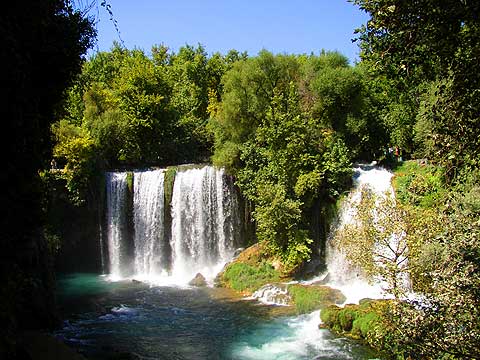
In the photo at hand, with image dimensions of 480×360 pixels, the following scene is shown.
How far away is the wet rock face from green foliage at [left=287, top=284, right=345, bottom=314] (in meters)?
5.64

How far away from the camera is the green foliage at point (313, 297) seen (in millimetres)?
17656

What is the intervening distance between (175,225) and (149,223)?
5.39 ft

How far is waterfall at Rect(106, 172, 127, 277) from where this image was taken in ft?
88.2

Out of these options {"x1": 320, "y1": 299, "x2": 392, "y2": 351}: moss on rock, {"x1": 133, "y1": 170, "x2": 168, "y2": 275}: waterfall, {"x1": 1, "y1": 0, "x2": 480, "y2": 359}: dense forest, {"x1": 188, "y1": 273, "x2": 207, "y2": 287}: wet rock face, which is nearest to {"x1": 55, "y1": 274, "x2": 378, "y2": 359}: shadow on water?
{"x1": 320, "y1": 299, "x2": 392, "y2": 351}: moss on rock

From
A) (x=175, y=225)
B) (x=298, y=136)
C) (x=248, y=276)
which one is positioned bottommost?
Result: (x=248, y=276)

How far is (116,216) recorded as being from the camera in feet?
88.4

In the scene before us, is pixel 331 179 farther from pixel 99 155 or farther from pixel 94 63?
pixel 94 63

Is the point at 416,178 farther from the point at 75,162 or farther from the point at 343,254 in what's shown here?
the point at 75,162

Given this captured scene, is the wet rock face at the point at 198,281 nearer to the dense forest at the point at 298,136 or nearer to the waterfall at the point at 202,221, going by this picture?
the waterfall at the point at 202,221

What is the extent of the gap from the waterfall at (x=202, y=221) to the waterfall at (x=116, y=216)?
3302 mm

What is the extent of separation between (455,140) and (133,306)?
54.7ft

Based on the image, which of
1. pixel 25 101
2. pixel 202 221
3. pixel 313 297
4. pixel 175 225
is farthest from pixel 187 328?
pixel 25 101

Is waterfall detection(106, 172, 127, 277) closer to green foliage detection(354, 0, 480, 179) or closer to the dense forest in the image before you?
the dense forest

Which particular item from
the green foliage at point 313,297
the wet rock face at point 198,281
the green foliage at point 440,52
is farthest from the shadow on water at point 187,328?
the green foliage at point 440,52
